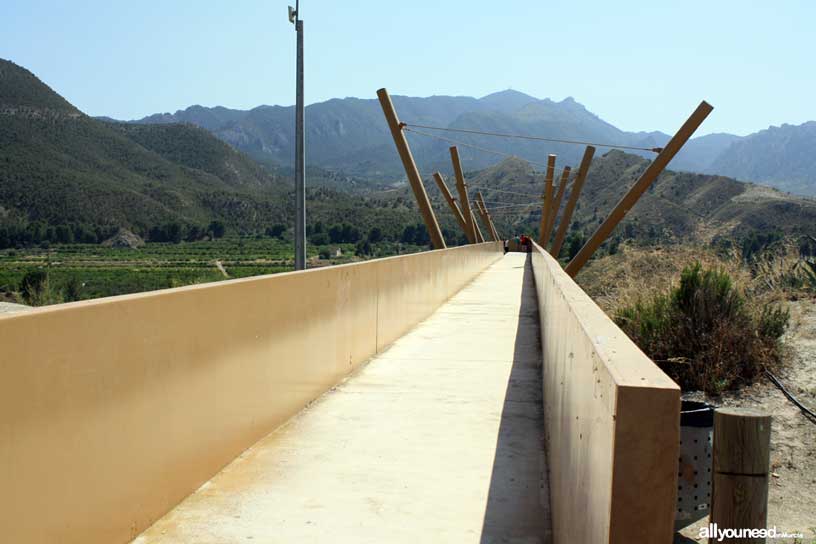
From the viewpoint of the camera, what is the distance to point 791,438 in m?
11.1

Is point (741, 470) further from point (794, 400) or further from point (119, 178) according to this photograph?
point (119, 178)

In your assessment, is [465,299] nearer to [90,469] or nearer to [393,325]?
[393,325]

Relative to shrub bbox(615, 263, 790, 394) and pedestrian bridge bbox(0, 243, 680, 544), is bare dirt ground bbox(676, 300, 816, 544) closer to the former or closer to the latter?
shrub bbox(615, 263, 790, 394)

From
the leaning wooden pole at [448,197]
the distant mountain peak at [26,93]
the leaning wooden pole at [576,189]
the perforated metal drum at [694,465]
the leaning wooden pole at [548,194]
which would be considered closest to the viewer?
the perforated metal drum at [694,465]

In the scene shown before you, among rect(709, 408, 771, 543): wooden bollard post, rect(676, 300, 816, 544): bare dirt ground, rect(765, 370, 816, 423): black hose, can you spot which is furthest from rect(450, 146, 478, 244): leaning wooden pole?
rect(709, 408, 771, 543): wooden bollard post

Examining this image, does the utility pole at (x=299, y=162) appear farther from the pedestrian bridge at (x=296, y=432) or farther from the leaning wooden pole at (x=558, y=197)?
the leaning wooden pole at (x=558, y=197)

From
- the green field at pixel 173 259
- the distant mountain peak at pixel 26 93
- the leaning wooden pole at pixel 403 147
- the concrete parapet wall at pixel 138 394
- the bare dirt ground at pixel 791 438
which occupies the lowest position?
the green field at pixel 173 259

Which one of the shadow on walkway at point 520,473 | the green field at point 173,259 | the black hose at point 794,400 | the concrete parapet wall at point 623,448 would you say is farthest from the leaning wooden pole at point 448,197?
the concrete parapet wall at point 623,448

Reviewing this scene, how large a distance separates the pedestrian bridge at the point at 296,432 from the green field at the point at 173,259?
5472 cm

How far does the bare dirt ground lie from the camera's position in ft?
28.7

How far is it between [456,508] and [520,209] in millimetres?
151967

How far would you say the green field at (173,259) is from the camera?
71.1 metres

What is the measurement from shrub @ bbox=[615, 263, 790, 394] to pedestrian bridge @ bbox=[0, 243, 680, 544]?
492cm

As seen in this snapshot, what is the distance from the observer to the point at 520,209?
155750 millimetres
